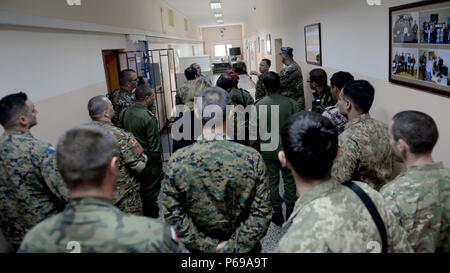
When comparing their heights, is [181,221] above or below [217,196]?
below

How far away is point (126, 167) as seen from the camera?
7.65ft

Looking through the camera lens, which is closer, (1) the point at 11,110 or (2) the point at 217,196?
(2) the point at 217,196

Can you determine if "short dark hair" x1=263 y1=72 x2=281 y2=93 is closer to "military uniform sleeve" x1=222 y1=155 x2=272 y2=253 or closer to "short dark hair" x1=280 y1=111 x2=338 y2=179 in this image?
"military uniform sleeve" x1=222 y1=155 x2=272 y2=253

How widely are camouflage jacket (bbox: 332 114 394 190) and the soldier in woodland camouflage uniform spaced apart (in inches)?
24.2

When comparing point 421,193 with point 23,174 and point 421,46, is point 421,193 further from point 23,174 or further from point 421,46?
point 23,174

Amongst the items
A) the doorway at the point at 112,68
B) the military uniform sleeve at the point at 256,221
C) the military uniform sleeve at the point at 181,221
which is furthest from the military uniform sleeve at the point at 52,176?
the doorway at the point at 112,68

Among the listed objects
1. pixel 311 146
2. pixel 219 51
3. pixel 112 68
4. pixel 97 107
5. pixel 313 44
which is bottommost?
pixel 311 146

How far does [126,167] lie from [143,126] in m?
0.68

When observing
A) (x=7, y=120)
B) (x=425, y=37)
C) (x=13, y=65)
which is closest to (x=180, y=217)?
(x=7, y=120)

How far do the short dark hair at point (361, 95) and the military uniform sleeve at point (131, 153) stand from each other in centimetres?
152

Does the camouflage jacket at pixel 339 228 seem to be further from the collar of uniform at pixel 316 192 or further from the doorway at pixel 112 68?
the doorway at pixel 112 68

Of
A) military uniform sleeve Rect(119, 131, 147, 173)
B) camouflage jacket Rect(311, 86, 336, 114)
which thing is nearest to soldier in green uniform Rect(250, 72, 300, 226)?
camouflage jacket Rect(311, 86, 336, 114)

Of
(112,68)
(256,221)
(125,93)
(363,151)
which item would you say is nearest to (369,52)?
(363,151)

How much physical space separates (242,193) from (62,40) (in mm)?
2711
